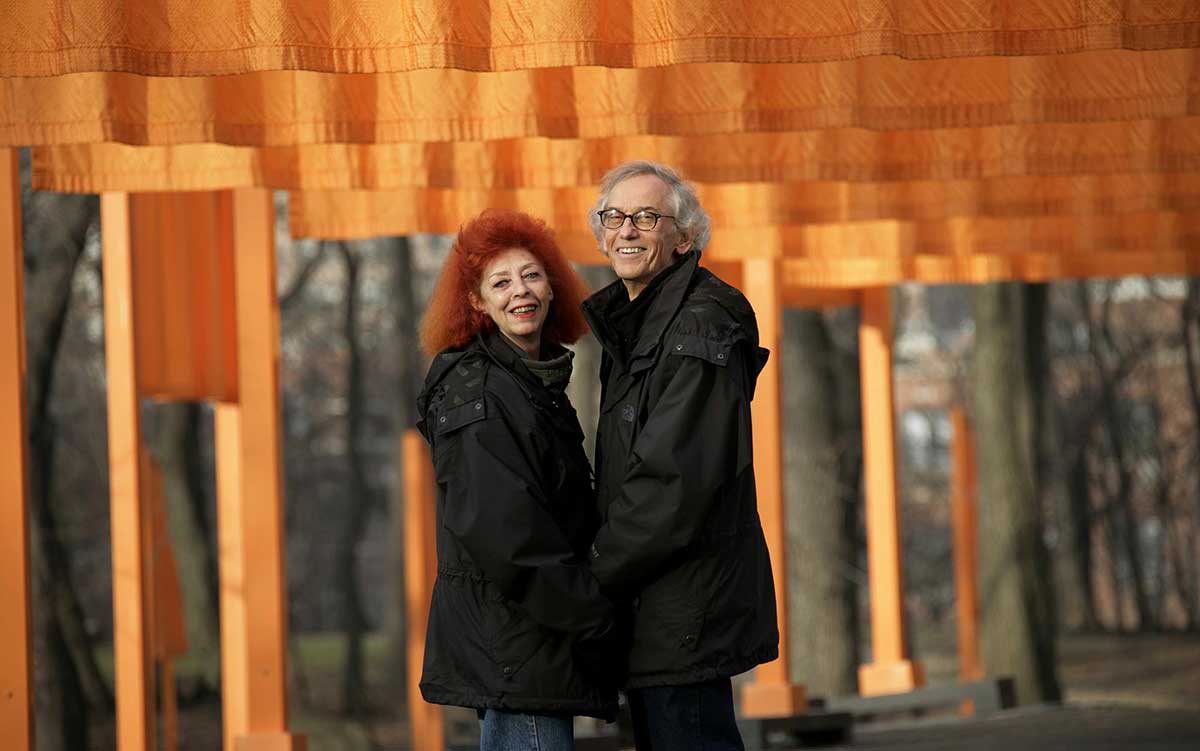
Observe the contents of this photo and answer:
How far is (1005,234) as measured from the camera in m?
11.3

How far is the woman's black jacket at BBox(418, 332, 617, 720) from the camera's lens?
4.34 m

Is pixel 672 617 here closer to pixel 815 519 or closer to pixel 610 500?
pixel 610 500

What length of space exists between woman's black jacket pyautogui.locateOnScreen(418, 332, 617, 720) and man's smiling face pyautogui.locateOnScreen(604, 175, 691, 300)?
0.35 meters

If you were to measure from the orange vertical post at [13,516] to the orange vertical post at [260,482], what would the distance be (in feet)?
5.06

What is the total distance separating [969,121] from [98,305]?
1763cm

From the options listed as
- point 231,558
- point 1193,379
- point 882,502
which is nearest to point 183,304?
point 231,558

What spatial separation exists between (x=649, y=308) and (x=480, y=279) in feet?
1.48

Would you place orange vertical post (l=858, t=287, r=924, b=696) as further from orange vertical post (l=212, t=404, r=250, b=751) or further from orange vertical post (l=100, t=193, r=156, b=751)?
orange vertical post (l=100, t=193, r=156, b=751)

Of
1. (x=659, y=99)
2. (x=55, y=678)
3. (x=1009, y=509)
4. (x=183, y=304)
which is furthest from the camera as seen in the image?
(x=1009, y=509)

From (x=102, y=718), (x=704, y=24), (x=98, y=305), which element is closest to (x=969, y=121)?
(x=704, y=24)

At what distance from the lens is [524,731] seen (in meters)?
4.49

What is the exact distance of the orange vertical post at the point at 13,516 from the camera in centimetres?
705

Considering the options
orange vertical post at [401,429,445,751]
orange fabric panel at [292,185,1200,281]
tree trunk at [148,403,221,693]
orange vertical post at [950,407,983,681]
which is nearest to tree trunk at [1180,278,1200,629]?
orange vertical post at [950,407,983,681]

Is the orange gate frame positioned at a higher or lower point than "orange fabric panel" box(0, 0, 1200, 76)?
lower
